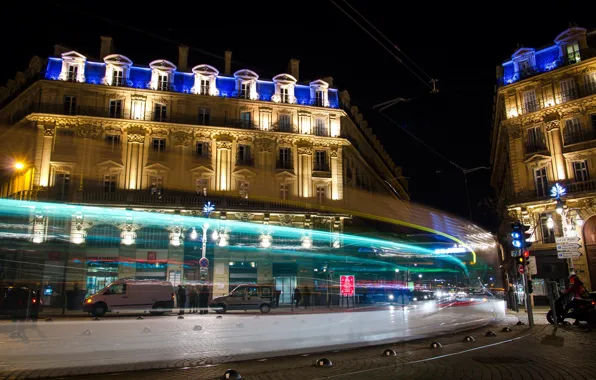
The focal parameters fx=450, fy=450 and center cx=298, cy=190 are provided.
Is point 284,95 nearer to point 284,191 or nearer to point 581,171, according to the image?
point 284,191

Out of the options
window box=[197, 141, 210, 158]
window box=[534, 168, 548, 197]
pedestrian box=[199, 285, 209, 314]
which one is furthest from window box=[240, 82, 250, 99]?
window box=[534, 168, 548, 197]

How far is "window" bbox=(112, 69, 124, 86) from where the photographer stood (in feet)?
109

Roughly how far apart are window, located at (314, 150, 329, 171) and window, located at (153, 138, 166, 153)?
11743 millimetres

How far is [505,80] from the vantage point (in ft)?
113

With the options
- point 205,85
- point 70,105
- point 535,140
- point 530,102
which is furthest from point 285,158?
point 530,102

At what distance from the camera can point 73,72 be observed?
32.9 m

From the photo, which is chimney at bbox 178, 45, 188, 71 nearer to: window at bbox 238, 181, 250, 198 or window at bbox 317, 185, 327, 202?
window at bbox 238, 181, 250, 198

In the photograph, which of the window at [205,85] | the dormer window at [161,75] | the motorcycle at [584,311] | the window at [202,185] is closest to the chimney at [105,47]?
the dormer window at [161,75]

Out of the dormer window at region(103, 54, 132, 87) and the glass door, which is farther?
the dormer window at region(103, 54, 132, 87)

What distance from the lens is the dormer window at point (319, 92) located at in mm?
36938

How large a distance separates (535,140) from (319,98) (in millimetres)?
16526

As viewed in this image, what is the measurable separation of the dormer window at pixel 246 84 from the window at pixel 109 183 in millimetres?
11233

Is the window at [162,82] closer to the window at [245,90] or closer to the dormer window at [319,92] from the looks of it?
the window at [245,90]

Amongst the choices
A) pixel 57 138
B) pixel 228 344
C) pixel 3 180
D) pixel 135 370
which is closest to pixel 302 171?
pixel 57 138
